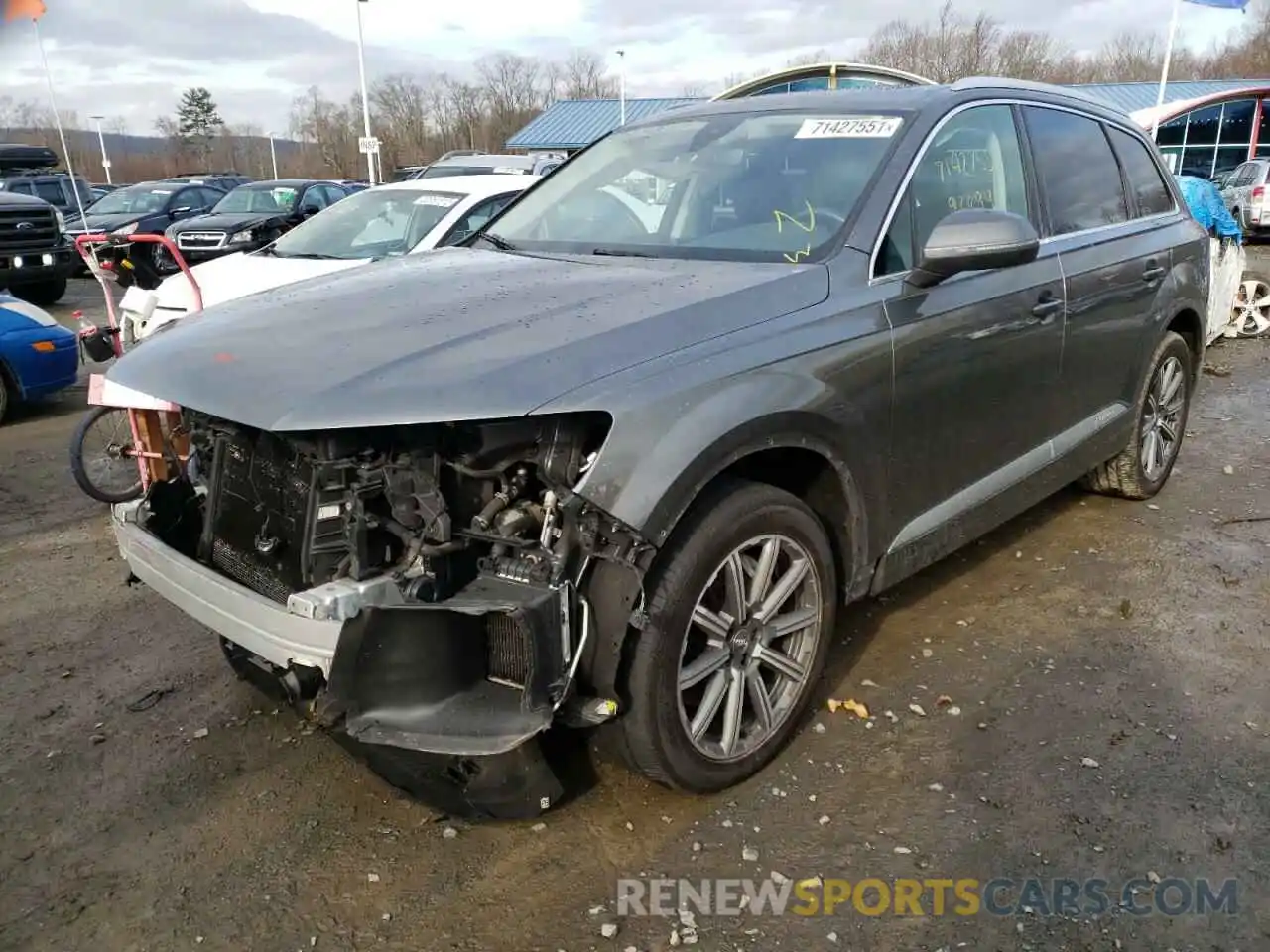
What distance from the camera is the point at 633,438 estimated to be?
7.72 feet

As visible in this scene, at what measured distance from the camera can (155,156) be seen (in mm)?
94062

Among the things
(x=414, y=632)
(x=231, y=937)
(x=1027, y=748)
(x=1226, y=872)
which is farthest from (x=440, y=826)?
(x=1226, y=872)

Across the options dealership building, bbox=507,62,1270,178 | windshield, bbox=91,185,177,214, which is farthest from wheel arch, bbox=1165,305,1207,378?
windshield, bbox=91,185,177,214

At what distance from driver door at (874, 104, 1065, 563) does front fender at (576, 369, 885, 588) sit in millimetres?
288

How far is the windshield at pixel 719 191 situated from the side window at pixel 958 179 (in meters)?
0.17

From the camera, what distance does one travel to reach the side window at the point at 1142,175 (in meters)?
4.69

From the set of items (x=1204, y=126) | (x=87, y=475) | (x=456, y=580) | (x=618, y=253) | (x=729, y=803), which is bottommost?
(x=729, y=803)

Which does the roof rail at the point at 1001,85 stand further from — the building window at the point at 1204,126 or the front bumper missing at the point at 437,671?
the building window at the point at 1204,126

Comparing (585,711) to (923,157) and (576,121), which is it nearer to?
(923,157)

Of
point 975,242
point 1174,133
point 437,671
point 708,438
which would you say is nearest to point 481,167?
point 975,242

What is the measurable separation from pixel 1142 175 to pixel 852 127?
2229 millimetres

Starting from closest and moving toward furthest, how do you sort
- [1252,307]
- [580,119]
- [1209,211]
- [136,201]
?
[1209,211] → [1252,307] → [136,201] → [580,119]

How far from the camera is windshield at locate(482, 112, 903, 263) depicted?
322 cm

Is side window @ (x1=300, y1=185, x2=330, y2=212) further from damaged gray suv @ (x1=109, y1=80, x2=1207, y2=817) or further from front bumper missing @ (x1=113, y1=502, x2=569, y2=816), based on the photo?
front bumper missing @ (x1=113, y1=502, x2=569, y2=816)
